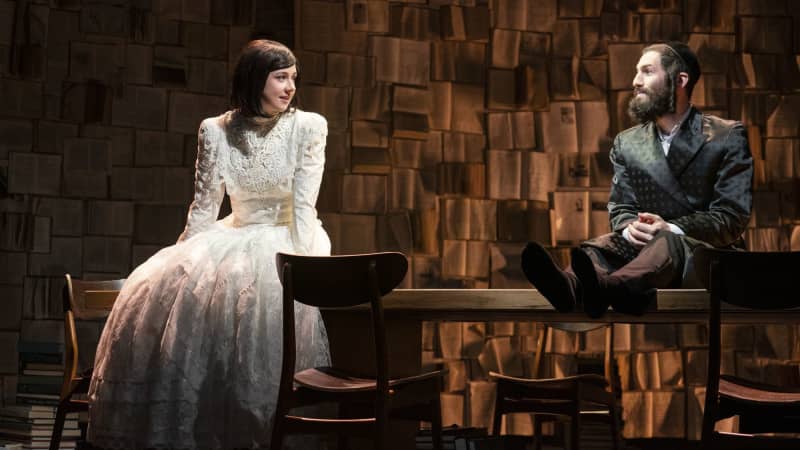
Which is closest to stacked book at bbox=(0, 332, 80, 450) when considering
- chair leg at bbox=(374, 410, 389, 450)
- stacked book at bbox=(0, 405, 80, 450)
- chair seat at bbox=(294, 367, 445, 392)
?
stacked book at bbox=(0, 405, 80, 450)

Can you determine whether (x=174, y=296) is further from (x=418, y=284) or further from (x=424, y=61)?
(x=424, y=61)

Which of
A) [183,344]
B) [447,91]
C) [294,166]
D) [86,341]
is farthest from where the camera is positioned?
[447,91]

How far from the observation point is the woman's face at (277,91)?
410cm

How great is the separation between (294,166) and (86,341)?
2088 millimetres

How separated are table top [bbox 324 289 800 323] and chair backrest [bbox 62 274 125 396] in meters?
1.13

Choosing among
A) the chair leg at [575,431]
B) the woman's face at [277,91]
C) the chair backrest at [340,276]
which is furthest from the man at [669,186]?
the woman's face at [277,91]

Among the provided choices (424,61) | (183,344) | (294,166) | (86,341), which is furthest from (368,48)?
(183,344)

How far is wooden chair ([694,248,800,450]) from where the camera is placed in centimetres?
290

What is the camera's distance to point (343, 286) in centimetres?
311

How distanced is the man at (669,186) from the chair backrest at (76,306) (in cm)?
185

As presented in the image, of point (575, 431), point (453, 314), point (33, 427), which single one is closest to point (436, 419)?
→ point (453, 314)

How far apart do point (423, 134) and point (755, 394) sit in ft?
10.1

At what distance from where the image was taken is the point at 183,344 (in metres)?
3.59

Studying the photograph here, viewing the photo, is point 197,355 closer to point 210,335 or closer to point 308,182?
point 210,335
